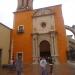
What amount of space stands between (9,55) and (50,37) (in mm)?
6527

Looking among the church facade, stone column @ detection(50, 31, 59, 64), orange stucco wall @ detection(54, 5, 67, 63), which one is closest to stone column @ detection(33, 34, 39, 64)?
the church facade

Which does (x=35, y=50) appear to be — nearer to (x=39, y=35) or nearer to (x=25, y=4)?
(x=39, y=35)

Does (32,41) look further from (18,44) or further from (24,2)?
(24,2)

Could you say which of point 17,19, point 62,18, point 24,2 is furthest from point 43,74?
point 24,2

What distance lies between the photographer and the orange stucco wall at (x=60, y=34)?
2595 cm

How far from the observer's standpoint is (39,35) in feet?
93.4

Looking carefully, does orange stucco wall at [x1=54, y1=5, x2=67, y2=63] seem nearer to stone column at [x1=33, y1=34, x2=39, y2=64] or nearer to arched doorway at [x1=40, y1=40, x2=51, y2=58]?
arched doorway at [x1=40, y1=40, x2=51, y2=58]

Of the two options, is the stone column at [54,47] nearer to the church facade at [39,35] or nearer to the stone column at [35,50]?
the church facade at [39,35]

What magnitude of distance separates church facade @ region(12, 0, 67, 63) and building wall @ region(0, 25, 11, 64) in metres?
1.66

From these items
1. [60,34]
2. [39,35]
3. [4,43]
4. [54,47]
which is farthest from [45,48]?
[4,43]

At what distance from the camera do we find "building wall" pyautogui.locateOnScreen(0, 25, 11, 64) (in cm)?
2570

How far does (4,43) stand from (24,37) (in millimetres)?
3494

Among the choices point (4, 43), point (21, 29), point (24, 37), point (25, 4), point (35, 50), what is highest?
point (25, 4)

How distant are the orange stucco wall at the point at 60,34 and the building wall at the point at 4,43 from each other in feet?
23.9
